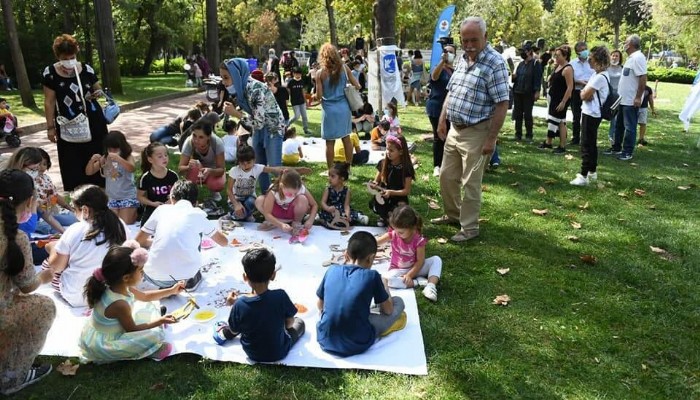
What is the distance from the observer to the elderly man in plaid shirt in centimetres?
469

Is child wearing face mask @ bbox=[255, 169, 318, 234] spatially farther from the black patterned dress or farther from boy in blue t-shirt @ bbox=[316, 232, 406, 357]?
the black patterned dress

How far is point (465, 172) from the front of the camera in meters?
5.11

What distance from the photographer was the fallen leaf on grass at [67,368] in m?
3.11

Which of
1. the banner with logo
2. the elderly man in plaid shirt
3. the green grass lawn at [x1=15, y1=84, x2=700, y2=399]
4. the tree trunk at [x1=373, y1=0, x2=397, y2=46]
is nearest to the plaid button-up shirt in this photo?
the elderly man in plaid shirt

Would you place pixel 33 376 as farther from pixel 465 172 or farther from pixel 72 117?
pixel 465 172

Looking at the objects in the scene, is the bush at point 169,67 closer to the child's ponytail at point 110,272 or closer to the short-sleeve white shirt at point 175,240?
the short-sleeve white shirt at point 175,240

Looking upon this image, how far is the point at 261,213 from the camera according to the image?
18.7 feet

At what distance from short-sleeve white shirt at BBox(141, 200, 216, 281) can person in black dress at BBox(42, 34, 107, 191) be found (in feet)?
8.10

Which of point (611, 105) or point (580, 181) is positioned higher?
point (611, 105)

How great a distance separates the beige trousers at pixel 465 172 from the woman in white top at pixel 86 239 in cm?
316

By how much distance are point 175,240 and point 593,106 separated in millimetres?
5706

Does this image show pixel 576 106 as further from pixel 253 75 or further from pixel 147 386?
pixel 147 386

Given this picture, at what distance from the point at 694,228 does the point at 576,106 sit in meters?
4.57

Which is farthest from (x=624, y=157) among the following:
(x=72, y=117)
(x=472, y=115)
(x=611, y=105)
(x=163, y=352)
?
(x=72, y=117)
